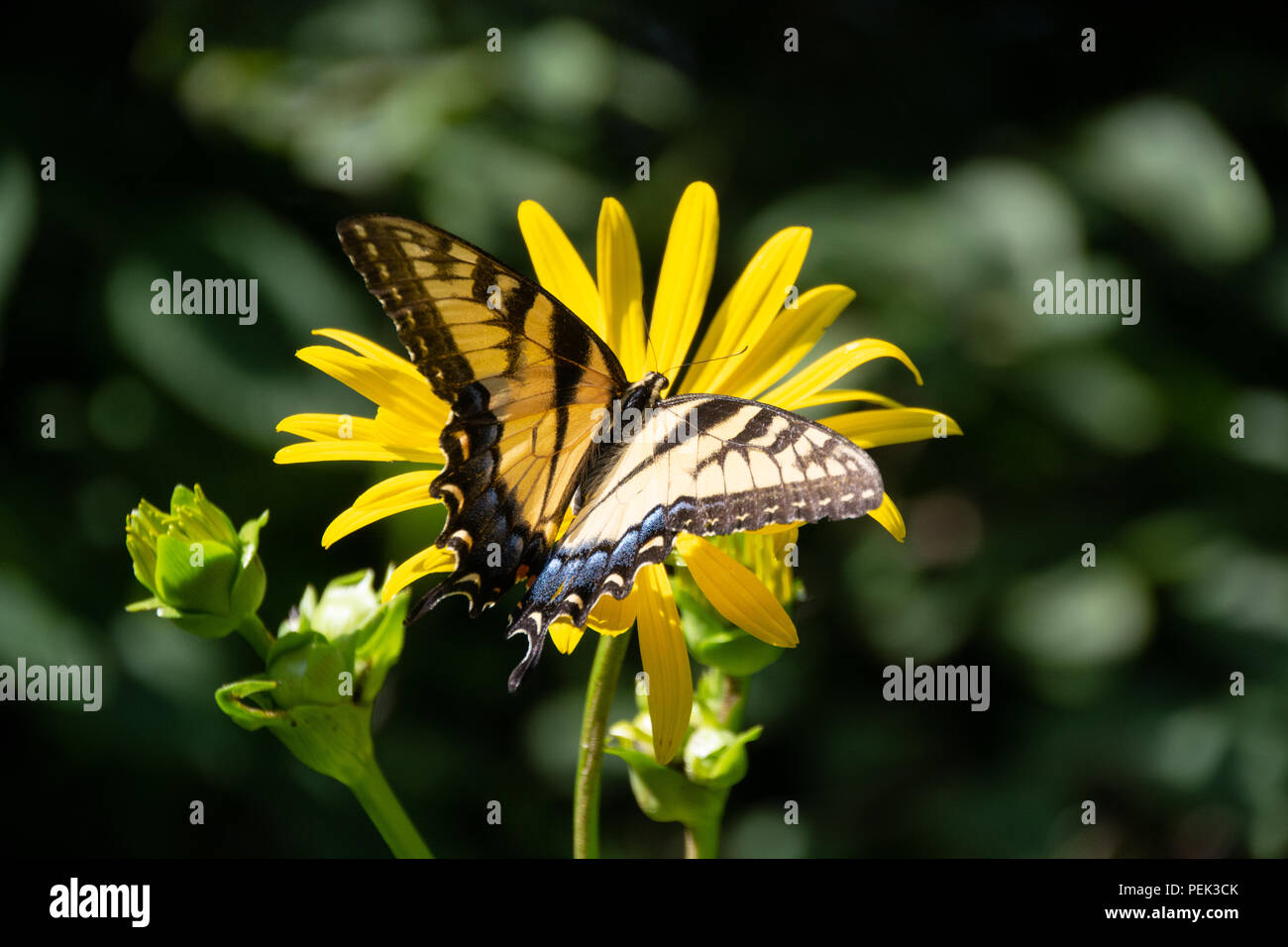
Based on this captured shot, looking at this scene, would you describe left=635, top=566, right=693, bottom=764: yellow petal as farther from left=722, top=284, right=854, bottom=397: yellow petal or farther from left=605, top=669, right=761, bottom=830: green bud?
left=722, top=284, right=854, bottom=397: yellow petal

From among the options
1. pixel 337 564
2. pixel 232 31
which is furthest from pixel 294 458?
pixel 232 31

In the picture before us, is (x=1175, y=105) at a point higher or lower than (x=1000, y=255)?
higher

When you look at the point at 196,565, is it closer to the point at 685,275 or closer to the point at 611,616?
the point at 611,616

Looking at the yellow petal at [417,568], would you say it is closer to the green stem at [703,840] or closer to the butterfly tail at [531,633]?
the butterfly tail at [531,633]

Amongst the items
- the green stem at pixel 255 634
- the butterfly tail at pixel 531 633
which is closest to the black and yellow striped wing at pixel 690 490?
the butterfly tail at pixel 531 633

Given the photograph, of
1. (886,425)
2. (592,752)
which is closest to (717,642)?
(592,752)

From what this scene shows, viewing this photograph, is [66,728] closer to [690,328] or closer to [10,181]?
[10,181]
